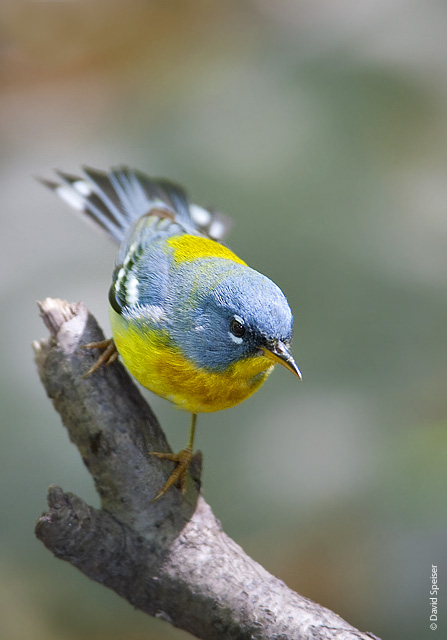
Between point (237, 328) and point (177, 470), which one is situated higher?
point (237, 328)

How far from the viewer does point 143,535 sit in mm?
2449

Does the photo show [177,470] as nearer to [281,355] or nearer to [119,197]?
[281,355]

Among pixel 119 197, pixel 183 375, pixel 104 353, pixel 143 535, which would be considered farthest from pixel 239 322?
pixel 119 197

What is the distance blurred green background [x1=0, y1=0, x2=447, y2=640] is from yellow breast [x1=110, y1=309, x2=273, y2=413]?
1.09 metres

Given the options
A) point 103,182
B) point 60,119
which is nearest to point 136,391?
point 103,182

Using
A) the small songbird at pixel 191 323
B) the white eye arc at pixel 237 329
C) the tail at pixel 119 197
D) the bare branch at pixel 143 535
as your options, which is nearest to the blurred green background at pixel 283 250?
the tail at pixel 119 197

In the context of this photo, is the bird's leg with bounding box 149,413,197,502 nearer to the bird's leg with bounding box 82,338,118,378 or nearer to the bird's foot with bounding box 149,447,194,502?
the bird's foot with bounding box 149,447,194,502

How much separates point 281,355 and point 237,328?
18 cm

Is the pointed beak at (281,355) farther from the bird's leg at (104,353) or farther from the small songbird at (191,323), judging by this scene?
the bird's leg at (104,353)

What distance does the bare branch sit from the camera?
224cm

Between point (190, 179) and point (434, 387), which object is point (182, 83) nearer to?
point (190, 179)

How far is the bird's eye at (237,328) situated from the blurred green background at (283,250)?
135 centimetres

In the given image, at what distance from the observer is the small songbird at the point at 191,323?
243cm

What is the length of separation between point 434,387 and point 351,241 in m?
1.02
